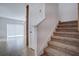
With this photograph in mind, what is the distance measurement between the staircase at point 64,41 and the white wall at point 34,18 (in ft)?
0.71

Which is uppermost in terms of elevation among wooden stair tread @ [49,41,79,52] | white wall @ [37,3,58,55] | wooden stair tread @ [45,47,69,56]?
white wall @ [37,3,58,55]

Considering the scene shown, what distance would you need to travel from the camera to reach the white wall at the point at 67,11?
185cm

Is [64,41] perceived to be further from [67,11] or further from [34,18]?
[34,18]

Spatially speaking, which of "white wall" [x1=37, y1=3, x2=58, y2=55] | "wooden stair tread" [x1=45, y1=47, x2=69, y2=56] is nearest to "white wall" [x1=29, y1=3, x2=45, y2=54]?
"white wall" [x1=37, y1=3, x2=58, y2=55]

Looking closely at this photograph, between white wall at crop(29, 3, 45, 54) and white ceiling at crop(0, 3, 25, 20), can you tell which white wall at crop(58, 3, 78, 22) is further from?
white ceiling at crop(0, 3, 25, 20)

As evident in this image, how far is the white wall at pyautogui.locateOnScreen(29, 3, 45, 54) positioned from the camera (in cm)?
188

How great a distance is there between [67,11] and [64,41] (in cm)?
42

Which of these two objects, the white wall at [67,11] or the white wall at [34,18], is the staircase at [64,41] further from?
the white wall at [34,18]

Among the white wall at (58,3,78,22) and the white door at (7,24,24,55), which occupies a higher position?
the white wall at (58,3,78,22)

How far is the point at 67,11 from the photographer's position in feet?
6.19

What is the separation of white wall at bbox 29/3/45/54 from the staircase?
0.71 feet

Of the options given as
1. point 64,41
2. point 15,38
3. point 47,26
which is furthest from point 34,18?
point 64,41

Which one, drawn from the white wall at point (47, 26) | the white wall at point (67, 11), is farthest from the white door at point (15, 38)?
the white wall at point (67, 11)

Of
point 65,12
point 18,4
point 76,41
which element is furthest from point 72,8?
point 18,4
